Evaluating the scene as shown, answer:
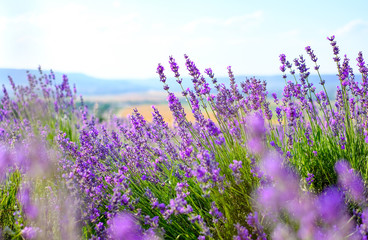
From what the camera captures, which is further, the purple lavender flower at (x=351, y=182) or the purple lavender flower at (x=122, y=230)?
the purple lavender flower at (x=351, y=182)

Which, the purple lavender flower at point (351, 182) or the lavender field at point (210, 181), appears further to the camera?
the purple lavender flower at point (351, 182)

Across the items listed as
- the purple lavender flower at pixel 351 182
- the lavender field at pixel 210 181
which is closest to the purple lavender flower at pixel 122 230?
the lavender field at pixel 210 181

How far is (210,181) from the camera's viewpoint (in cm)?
247

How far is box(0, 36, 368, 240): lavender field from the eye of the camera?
1838mm

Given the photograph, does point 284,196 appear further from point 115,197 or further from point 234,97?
point 234,97

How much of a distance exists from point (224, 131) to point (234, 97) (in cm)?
31

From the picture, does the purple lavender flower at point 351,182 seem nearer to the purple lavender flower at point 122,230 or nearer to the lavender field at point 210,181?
the lavender field at point 210,181

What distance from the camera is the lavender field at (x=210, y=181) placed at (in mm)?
1838

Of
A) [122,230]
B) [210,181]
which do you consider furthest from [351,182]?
[122,230]

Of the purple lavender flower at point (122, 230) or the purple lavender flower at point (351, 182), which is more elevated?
the purple lavender flower at point (122, 230)

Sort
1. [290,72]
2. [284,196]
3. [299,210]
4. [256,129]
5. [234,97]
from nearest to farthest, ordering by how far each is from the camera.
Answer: [299,210]
[284,196]
[256,129]
[234,97]
[290,72]

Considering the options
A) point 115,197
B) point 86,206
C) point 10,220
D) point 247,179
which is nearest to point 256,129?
point 247,179

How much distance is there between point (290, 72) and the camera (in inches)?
132

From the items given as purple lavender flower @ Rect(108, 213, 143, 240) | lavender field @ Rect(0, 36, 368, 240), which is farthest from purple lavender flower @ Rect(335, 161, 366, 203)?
purple lavender flower @ Rect(108, 213, 143, 240)
